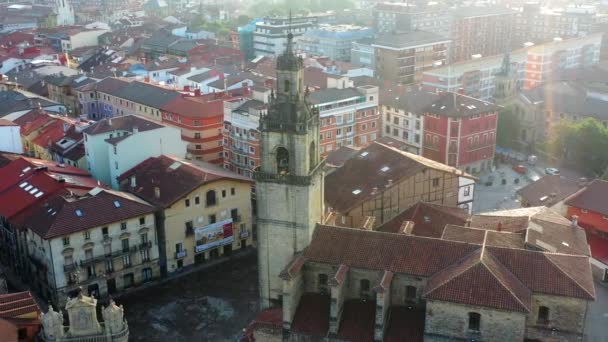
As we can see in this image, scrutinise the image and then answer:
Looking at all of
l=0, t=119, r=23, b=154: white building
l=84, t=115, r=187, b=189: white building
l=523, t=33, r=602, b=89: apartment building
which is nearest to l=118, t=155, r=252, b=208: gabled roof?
l=84, t=115, r=187, b=189: white building

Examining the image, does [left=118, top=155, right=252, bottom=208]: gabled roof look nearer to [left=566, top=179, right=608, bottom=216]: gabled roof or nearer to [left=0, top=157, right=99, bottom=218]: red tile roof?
[left=0, top=157, right=99, bottom=218]: red tile roof

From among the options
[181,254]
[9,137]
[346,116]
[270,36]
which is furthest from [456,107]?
[270,36]

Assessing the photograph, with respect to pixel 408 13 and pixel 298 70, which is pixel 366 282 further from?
pixel 408 13

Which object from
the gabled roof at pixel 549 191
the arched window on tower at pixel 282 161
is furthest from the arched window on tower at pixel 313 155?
the gabled roof at pixel 549 191

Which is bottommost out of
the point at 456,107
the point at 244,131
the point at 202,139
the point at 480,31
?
the point at 202,139

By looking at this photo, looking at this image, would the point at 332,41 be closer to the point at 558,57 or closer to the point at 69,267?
the point at 558,57

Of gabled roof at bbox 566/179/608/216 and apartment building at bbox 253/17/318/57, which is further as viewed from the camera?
apartment building at bbox 253/17/318/57

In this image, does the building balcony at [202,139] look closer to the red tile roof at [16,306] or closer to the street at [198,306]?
the street at [198,306]
